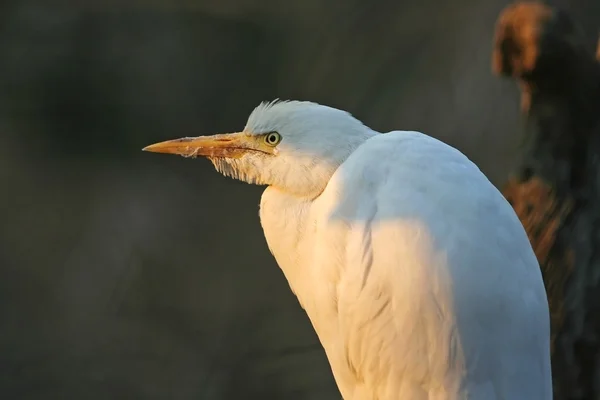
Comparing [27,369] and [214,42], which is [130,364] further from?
[214,42]

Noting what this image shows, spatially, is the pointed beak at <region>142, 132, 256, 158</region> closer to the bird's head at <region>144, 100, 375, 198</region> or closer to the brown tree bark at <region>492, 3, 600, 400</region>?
the bird's head at <region>144, 100, 375, 198</region>

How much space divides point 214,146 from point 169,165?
1.92 meters

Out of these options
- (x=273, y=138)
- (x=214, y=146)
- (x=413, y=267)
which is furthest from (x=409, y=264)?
(x=214, y=146)

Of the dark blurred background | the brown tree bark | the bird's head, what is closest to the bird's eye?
the bird's head

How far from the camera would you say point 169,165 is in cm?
333

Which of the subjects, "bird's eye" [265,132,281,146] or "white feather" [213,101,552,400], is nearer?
"white feather" [213,101,552,400]

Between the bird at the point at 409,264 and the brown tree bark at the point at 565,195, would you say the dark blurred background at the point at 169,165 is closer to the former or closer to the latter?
the brown tree bark at the point at 565,195

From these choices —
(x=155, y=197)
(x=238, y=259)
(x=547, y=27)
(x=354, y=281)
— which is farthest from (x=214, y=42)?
(x=354, y=281)

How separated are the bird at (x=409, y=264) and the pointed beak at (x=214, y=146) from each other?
8 centimetres

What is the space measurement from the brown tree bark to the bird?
35.4 inches

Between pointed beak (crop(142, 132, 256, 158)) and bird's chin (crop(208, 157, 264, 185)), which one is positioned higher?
pointed beak (crop(142, 132, 256, 158))

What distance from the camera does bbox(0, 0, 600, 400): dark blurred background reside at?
3.25 meters

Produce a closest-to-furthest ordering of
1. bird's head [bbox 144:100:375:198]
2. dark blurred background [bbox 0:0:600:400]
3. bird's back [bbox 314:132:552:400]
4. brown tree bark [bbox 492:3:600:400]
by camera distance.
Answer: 1. bird's back [bbox 314:132:552:400]
2. bird's head [bbox 144:100:375:198]
3. brown tree bark [bbox 492:3:600:400]
4. dark blurred background [bbox 0:0:600:400]

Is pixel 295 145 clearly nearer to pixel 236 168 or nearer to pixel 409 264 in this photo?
pixel 236 168
